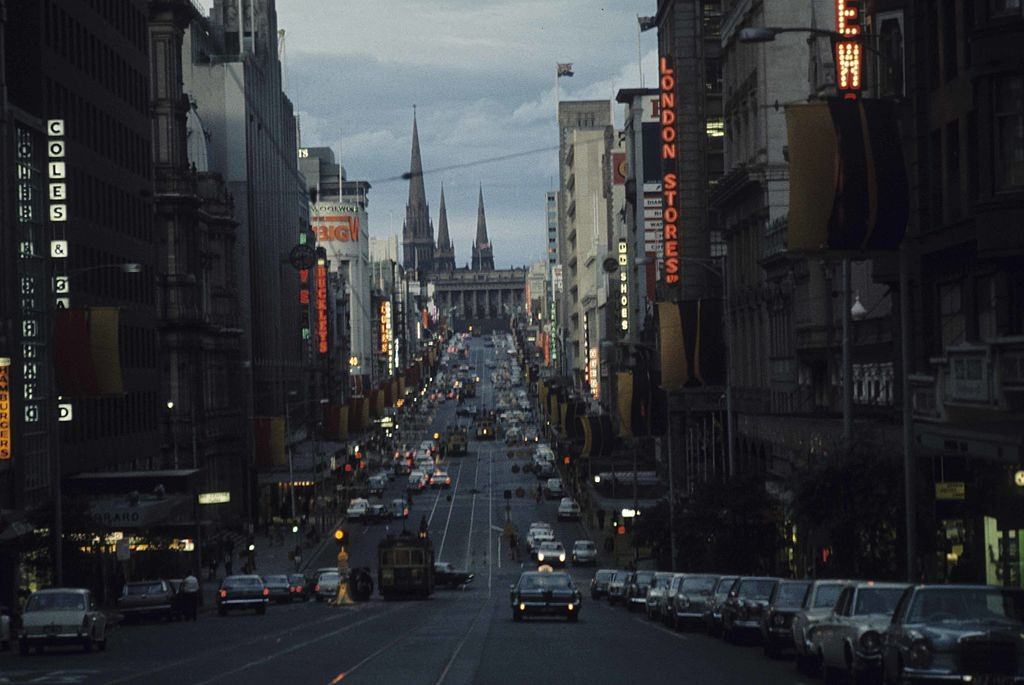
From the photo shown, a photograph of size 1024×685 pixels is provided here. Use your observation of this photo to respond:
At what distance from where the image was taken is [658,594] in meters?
51.2

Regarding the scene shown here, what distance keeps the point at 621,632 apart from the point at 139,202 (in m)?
52.1

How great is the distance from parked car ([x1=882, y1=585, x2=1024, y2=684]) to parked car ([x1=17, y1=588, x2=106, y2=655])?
66.2ft

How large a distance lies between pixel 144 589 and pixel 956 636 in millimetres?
39673

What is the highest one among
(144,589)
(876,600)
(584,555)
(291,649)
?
(876,600)

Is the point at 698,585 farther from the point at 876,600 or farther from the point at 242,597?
the point at 242,597

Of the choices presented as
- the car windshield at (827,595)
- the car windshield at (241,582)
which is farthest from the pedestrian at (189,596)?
the car windshield at (827,595)

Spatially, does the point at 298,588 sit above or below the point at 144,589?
below

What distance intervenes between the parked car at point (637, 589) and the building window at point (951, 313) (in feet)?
60.7

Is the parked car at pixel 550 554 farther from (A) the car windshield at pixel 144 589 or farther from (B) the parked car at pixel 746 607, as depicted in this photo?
(B) the parked car at pixel 746 607

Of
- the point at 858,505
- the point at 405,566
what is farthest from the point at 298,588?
the point at 858,505

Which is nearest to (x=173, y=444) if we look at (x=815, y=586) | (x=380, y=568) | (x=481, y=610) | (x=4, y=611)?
(x=380, y=568)

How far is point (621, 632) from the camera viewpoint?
45.0m

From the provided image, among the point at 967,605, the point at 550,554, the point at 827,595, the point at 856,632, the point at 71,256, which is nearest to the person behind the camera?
the point at 967,605

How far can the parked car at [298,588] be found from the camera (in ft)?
258
